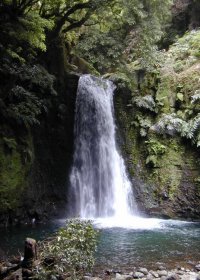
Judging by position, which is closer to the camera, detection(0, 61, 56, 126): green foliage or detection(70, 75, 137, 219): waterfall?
detection(0, 61, 56, 126): green foliage

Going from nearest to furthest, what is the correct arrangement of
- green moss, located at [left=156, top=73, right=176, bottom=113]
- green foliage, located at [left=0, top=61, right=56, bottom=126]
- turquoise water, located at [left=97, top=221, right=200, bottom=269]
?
turquoise water, located at [left=97, top=221, right=200, bottom=269], green foliage, located at [left=0, top=61, right=56, bottom=126], green moss, located at [left=156, top=73, right=176, bottom=113]

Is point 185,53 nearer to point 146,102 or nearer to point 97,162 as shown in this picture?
point 146,102

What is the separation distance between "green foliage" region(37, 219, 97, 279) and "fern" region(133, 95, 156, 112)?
961cm

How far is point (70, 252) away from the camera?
5.62m

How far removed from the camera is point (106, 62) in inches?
502

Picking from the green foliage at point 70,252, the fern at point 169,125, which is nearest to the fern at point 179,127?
the fern at point 169,125

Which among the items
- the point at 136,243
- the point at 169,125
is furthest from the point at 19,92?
the point at 169,125

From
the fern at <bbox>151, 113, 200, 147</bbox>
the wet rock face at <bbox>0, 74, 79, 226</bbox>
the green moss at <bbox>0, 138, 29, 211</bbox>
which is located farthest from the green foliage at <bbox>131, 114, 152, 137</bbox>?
the green moss at <bbox>0, 138, 29, 211</bbox>

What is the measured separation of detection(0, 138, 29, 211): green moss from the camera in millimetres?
10961

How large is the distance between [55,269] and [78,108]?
32.0ft

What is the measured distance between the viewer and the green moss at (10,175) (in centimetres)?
1096

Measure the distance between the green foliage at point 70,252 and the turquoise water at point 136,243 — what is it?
1662mm

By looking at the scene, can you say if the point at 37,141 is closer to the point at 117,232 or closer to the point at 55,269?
the point at 117,232

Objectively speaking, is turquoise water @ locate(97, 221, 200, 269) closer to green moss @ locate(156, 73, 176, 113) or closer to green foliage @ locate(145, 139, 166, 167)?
green foliage @ locate(145, 139, 166, 167)
